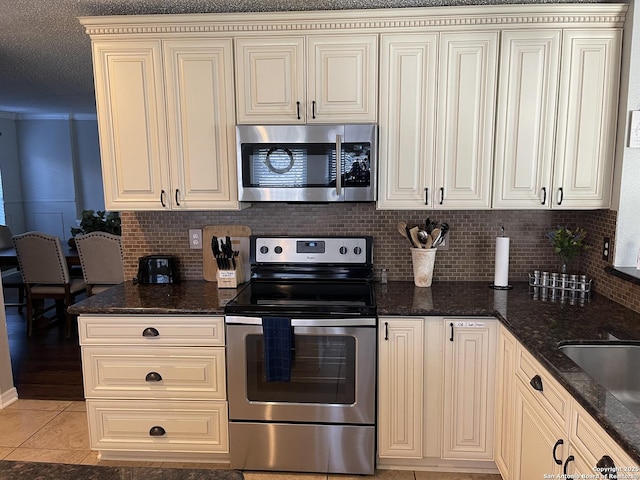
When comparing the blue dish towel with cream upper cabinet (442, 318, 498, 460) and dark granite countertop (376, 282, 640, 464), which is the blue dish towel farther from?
cream upper cabinet (442, 318, 498, 460)

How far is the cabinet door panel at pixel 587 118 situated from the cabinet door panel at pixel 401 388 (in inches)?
42.2

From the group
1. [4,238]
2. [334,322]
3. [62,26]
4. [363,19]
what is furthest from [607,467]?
[4,238]

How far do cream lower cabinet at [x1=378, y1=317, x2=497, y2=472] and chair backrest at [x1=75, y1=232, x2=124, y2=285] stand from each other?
114 inches

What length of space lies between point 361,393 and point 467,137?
1418 millimetres

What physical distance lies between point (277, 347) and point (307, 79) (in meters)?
1.38

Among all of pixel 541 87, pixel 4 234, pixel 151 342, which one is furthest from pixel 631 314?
pixel 4 234

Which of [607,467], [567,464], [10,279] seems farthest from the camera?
[10,279]

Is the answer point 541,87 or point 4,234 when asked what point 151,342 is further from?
Answer: point 4,234

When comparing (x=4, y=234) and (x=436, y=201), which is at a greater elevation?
(x=436, y=201)

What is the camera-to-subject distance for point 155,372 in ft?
7.73

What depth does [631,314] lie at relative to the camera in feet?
6.98

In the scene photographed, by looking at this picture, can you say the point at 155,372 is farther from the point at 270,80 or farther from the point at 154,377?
the point at 270,80

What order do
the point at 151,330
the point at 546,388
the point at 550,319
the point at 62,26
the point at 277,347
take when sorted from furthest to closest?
the point at 62,26 < the point at 151,330 < the point at 277,347 < the point at 550,319 < the point at 546,388

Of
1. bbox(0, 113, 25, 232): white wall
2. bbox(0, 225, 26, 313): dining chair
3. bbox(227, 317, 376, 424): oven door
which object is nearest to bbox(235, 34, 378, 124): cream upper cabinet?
bbox(227, 317, 376, 424): oven door
